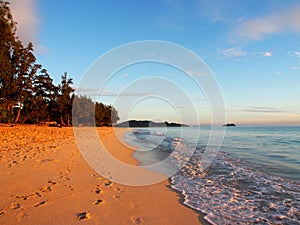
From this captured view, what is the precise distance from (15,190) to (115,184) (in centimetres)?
239

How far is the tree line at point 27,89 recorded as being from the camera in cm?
2014

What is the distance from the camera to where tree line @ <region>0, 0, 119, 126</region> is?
793 inches

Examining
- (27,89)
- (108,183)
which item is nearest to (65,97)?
(27,89)

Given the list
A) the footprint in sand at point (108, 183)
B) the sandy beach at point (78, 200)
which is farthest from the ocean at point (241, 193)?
the footprint in sand at point (108, 183)

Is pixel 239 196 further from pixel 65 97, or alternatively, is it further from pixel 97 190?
pixel 65 97

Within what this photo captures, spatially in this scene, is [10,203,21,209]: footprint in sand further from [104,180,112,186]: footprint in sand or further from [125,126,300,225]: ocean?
[125,126,300,225]: ocean

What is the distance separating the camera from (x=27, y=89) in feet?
87.2

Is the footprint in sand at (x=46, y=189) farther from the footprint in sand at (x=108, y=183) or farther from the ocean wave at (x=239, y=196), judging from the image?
the ocean wave at (x=239, y=196)

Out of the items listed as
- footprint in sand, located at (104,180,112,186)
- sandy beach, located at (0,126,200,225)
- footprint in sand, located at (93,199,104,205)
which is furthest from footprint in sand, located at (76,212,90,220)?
footprint in sand, located at (104,180,112,186)

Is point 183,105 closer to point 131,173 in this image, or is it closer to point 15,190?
point 131,173

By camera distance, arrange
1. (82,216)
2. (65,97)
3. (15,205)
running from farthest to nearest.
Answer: (65,97), (15,205), (82,216)

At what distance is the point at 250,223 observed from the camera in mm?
3807

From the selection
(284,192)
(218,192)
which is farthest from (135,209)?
(284,192)

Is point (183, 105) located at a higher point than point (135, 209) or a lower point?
higher
